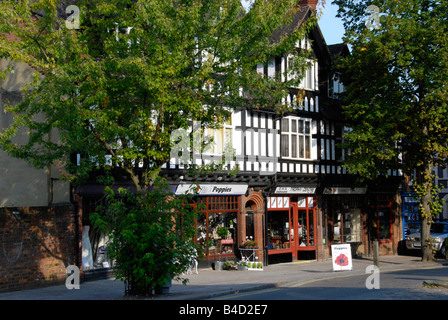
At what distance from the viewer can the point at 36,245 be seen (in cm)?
1852

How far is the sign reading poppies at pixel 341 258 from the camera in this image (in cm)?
2227

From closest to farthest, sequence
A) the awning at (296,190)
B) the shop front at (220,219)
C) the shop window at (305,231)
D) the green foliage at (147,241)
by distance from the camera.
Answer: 1. the green foliage at (147,241)
2. the shop front at (220,219)
3. the awning at (296,190)
4. the shop window at (305,231)

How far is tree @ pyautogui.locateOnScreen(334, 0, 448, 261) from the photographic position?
24.3 m

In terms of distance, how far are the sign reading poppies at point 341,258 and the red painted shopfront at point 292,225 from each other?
4816 millimetres

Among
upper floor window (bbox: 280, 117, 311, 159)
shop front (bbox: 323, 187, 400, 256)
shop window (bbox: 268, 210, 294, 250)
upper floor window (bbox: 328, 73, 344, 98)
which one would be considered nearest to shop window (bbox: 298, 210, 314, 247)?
shop window (bbox: 268, 210, 294, 250)

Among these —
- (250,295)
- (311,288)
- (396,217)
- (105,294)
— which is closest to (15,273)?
(105,294)

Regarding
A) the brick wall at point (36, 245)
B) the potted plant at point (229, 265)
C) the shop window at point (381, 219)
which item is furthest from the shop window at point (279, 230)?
the brick wall at point (36, 245)

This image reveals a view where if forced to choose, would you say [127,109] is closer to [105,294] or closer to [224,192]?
[105,294]

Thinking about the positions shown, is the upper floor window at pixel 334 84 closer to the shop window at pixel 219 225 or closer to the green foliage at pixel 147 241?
the shop window at pixel 219 225

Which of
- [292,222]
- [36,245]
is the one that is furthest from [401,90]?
[36,245]

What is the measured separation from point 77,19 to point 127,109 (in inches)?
123

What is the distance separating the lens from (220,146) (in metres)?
24.7

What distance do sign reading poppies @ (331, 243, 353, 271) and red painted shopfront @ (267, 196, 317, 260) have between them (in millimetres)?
4816

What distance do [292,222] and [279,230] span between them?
3.18ft
